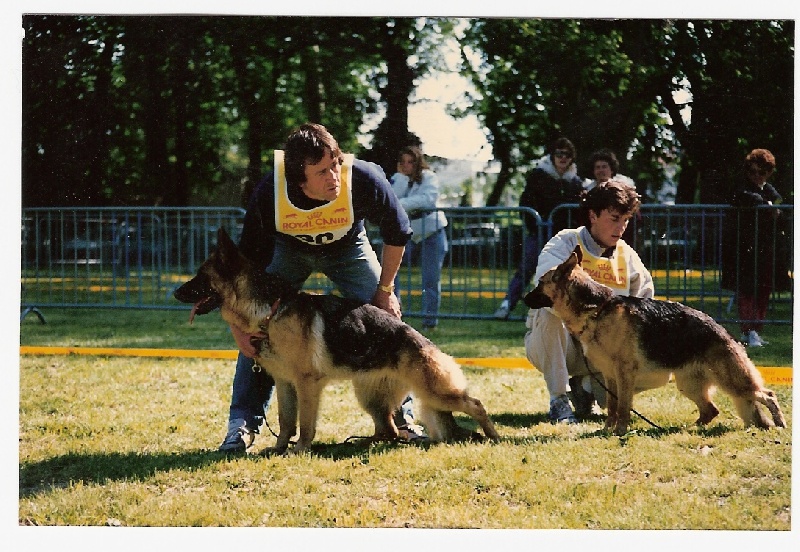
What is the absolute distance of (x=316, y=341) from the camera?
4609mm

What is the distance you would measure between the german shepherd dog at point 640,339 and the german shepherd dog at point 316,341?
790 mm

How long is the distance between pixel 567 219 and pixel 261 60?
3.62 meters

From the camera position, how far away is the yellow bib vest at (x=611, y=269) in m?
5.19

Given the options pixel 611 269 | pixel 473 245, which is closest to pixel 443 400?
pixel 611 269

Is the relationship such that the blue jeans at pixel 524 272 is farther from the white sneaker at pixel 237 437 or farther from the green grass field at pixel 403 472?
the white sneaker at pixel 237 437

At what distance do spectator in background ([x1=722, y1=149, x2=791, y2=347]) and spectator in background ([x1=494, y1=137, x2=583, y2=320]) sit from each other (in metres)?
1.32

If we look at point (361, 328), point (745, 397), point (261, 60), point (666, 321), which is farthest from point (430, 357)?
point (261, 60)

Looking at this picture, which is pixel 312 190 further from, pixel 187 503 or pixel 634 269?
pixel 634 269

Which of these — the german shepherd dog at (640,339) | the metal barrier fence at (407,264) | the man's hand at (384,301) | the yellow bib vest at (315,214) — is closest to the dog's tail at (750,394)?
the german shepherd dog at (640,339)

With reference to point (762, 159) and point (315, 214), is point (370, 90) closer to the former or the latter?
point (315, 214)

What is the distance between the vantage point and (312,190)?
4.57m

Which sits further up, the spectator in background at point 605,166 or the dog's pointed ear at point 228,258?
the spectator in background at point 605,166

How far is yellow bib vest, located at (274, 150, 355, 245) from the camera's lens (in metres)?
4.62

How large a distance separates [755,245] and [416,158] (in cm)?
260
